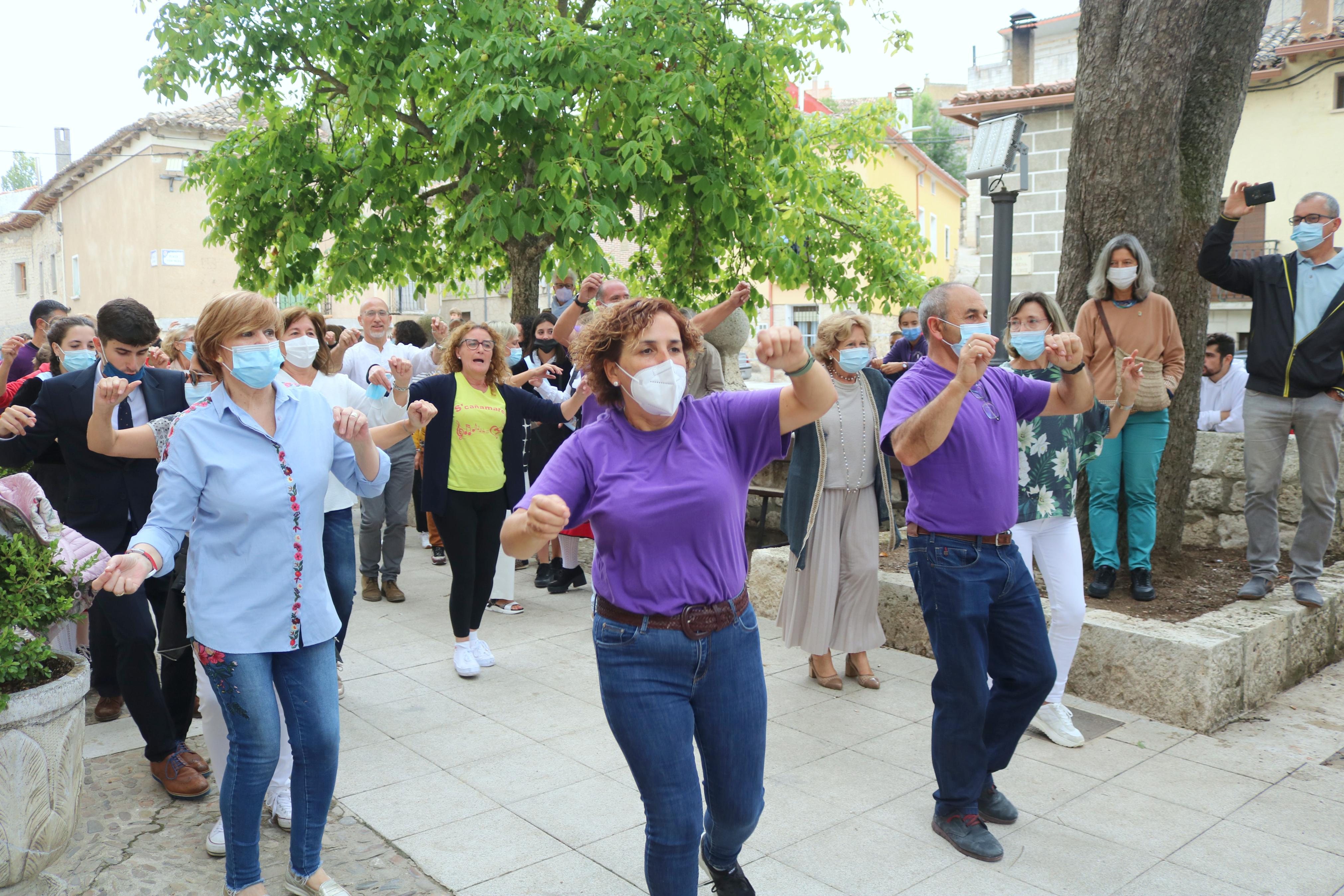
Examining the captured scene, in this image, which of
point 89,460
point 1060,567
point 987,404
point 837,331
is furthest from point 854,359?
point 89,460

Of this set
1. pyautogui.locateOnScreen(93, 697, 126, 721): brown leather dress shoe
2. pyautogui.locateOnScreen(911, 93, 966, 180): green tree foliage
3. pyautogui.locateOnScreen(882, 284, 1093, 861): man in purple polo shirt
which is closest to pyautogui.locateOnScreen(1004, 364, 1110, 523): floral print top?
pyautogui.locateOnScreen(882, 284, 1093, 861): man in purple polo shirt

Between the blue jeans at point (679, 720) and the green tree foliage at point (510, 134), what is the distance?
7.18 m

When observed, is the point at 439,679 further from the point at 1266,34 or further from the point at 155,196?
the point at 155,196

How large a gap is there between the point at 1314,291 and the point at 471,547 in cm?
494

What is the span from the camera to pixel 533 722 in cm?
513

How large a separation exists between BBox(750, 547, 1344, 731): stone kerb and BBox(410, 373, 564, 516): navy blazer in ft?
9.71

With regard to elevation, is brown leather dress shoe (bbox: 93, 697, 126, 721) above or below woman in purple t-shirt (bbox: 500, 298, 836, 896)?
below

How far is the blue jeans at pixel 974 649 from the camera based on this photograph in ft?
11.9

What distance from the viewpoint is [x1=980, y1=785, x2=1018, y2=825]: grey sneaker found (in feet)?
13.0

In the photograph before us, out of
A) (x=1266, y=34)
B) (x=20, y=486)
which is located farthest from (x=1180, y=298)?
(x=1266, y=34)

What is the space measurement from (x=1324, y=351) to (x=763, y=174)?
727 centimetres

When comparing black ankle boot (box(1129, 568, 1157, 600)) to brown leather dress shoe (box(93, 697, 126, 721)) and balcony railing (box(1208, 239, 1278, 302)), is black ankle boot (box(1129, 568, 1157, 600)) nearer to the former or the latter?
brown leather dress shoe (box(93, 697, 126, 721))

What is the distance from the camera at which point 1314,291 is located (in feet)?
19.3

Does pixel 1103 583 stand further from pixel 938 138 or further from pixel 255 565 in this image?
pixel 938 138
